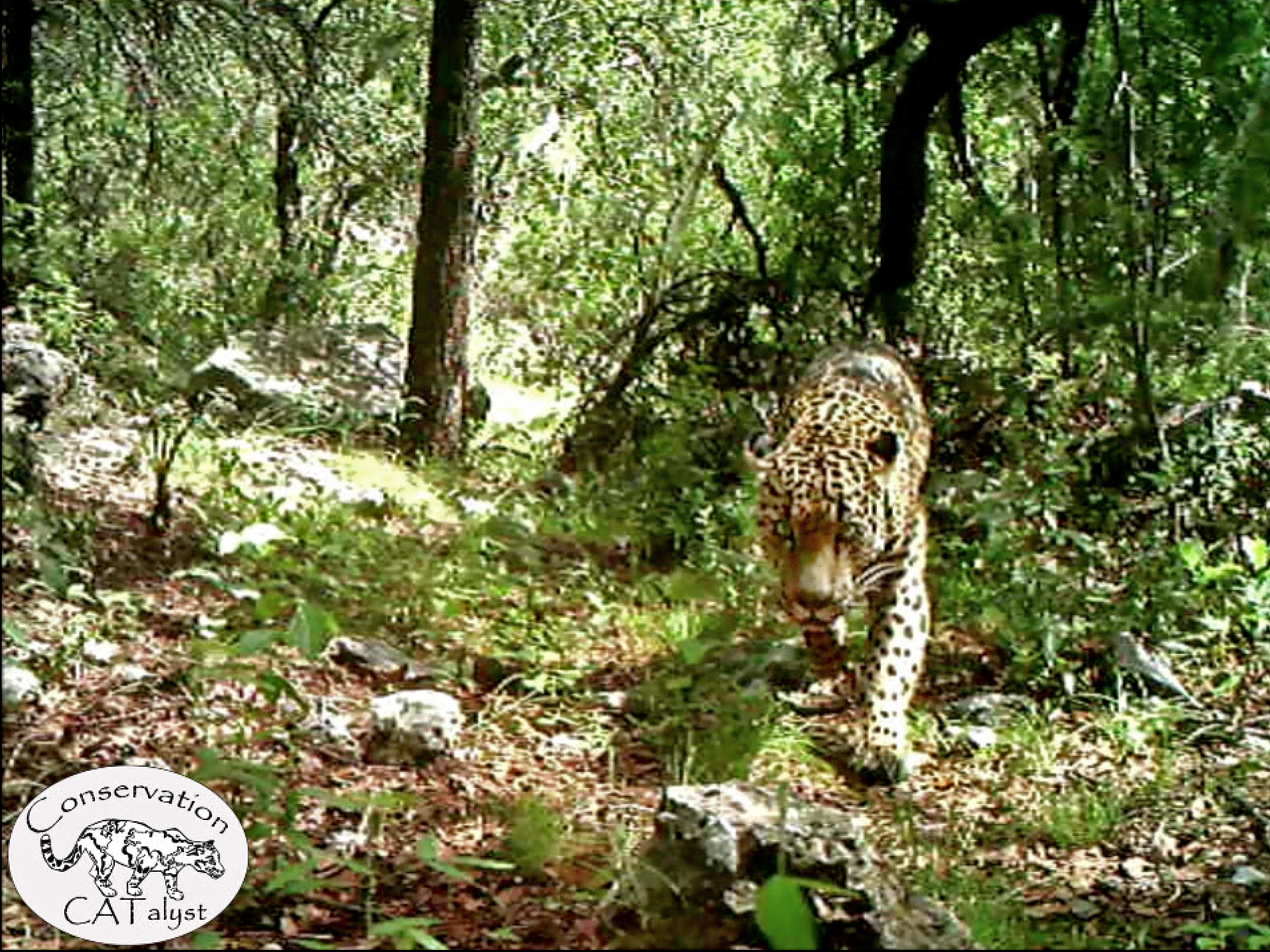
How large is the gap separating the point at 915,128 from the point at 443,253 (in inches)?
104

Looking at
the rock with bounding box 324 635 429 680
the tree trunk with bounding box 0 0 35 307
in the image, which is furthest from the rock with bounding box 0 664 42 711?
the tree trunk with bounding box 0 0 35 307

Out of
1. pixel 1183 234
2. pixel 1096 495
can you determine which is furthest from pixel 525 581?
pixel 1183 234

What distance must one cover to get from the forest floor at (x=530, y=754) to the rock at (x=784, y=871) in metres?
0.19

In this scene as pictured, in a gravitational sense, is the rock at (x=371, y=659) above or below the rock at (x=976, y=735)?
above

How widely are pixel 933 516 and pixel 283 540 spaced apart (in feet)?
10.1

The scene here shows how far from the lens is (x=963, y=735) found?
6047mm

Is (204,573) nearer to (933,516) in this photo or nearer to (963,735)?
(963,735)

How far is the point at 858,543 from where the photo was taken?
579cm

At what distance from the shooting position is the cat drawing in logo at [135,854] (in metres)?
3.36

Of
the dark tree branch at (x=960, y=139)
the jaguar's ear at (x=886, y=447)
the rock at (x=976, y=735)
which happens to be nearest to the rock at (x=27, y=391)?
the jaguar's ear at (x=886, y=447)

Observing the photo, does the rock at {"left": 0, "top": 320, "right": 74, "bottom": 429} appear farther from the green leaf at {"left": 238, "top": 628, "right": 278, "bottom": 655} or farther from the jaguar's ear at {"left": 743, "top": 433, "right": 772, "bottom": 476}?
the jaguar's ear at {"left": 743, "top": 433, "right": 772, "bottom": 476}

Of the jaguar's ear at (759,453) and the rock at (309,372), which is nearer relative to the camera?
the jaguar's ear at (759,453)

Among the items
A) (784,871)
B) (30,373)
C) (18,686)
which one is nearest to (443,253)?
(30,373)

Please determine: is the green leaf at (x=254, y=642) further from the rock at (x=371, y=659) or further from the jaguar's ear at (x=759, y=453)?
the jaguar's ear at (x=759, y=453)
